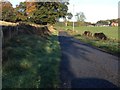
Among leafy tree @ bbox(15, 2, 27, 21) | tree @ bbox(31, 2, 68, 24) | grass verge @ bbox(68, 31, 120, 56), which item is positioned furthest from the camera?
leafy tree @ bbox(15, 2, 27, 21)

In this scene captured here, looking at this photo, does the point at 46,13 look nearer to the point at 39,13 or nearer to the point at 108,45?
the point at 39,13

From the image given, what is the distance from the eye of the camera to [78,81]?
10203 millimetres

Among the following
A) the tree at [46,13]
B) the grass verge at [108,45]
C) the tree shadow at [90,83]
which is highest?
the tree at [46,13]

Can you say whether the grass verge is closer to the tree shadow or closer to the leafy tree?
the tree shadow

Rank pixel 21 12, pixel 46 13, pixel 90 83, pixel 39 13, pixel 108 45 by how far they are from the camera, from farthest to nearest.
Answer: pixel 21 12
pixel 39 13
pixel 46 13
pixel 108 45
pixel 90 83

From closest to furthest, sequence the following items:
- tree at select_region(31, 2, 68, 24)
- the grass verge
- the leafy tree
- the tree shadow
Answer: the tree shadow, the grass verge, tree at select_region(31, 2, 68, 24), the leafy tree

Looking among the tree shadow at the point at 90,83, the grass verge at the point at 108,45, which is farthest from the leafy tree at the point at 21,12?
the tree shadow at the point at 90,83

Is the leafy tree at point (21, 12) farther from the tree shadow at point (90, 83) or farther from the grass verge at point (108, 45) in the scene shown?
the tree shadow at point (90, 83)

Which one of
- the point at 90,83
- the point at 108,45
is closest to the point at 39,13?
the point at 108,45

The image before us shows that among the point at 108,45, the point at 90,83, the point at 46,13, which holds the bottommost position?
the point at 108,45

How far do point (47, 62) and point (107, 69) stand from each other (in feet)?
8.39

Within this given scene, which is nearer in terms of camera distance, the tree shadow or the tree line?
the tree shadow

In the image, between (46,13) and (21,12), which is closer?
(46,13)

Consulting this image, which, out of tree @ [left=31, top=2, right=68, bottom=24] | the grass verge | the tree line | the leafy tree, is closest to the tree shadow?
the grass verge
